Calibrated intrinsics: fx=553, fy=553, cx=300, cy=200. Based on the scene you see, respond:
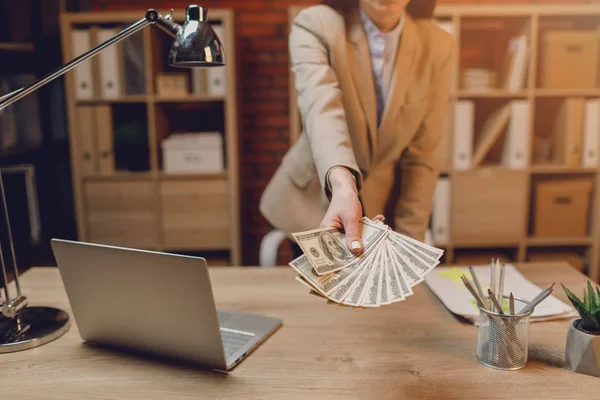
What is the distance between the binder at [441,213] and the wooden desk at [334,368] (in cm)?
184

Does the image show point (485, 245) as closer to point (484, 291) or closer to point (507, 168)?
point (507, 168)

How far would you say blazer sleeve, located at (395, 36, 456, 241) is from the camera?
5.59 ft

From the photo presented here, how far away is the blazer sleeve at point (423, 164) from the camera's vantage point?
67.1 inches

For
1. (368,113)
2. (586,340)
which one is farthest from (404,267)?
(368,113)

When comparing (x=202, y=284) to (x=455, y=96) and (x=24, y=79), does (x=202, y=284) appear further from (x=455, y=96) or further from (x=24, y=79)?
(x=24, y=79)

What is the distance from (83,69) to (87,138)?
37 centimetres

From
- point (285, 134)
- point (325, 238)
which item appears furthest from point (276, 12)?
point (325, 238)

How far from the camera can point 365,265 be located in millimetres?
1023

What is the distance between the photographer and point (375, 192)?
1.74m

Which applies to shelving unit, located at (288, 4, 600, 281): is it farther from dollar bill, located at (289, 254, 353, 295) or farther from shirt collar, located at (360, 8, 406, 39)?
dollar bill, located at (289, 254, 353, 295)

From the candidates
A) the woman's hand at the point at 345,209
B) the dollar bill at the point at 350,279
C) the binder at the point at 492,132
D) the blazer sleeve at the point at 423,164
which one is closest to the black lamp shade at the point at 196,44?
the woman's hand at the point at 345,209

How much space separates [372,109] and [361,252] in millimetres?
664

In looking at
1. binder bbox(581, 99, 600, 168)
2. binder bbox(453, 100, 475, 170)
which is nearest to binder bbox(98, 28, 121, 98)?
binder bbox(453, 100, 475, 170)

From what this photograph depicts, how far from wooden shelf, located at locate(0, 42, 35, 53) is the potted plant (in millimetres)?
2864
